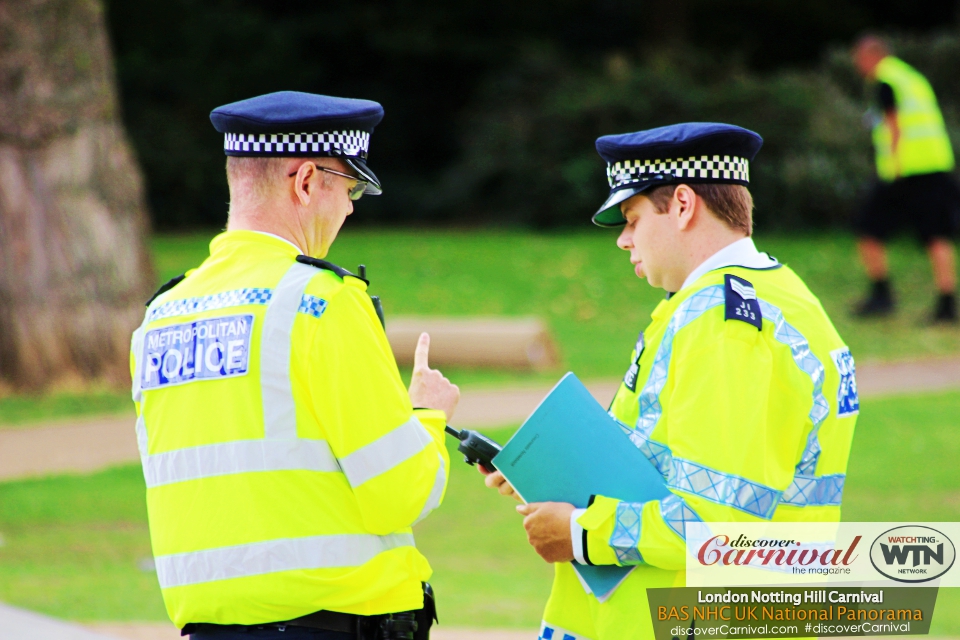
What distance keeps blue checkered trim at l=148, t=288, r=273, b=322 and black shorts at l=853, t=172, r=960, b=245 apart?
10.5m

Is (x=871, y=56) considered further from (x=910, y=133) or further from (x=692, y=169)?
(x=692, y=169)

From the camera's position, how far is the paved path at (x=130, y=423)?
28.1 feet

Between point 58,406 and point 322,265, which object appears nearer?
point 322,265

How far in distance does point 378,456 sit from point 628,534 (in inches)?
23.7

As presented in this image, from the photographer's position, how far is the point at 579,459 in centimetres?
265

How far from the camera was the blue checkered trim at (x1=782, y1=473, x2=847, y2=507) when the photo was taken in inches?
104

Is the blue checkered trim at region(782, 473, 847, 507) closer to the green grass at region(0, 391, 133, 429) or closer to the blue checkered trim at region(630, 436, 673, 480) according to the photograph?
the blue checkered trim at region(630, 436, 673, 480)

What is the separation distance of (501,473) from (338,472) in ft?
1.54

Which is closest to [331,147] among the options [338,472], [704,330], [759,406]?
[338,472]

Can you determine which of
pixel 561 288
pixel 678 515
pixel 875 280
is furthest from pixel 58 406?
pixel 678 515

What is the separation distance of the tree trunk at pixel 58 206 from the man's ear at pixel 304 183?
8587 millimetres

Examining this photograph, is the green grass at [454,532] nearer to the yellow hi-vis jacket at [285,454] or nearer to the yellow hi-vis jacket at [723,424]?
the yellow hi-vis jacket at [723,424]

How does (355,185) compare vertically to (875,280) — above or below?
above

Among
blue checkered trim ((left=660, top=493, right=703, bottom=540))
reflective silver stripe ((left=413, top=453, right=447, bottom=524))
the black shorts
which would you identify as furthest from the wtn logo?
the black shorts
